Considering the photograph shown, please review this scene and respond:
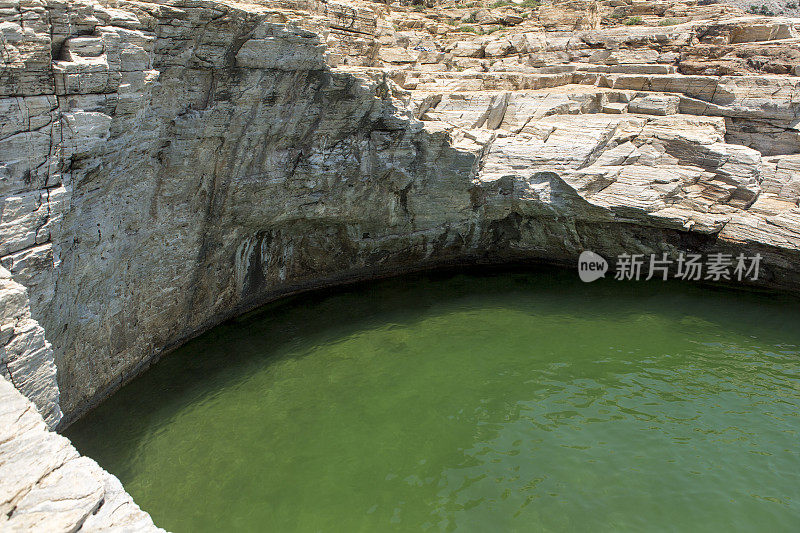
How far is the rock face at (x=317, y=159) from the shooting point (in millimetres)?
9906

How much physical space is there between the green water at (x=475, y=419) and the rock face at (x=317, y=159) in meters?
1.76

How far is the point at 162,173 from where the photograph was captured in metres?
12.9

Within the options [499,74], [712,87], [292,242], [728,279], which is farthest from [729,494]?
[499,74]

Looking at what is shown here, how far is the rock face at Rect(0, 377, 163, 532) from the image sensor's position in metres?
5.54

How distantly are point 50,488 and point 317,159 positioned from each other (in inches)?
439

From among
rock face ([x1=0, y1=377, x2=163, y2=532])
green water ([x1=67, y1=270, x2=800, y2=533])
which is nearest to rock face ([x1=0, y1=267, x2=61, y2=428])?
rock face ([x1=0, y1=377, x2=163, y2=532])

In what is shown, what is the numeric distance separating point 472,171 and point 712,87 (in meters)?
9.96

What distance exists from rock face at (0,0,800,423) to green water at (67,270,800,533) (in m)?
1.76

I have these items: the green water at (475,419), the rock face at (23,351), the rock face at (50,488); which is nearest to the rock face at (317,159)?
the rock face at (23,351)

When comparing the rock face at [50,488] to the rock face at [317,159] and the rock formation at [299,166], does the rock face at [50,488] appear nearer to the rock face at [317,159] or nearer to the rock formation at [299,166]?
the rock formation at [299,166]

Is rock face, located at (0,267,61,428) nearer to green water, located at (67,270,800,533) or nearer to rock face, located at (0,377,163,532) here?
rock face, located at (0,377,163,532)

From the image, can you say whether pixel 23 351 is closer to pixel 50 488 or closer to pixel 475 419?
pixel 50 488

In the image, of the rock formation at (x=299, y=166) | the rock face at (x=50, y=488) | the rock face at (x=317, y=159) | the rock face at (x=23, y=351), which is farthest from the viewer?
the rock face at (x=317, y=159)

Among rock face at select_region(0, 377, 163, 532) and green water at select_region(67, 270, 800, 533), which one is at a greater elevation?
rock face at select_region(0, 377, 163, 532)
